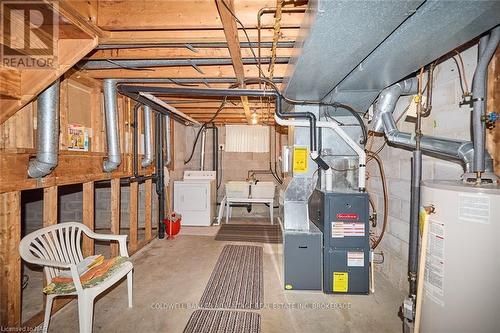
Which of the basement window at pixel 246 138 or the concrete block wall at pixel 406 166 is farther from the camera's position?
the basement window at pixel 246 138

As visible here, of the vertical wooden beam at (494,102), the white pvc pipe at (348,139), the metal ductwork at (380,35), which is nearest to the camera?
the metal ductwork at (380,35)

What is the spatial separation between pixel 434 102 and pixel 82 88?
349cm

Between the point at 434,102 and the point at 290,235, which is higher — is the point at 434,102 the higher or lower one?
the higher one

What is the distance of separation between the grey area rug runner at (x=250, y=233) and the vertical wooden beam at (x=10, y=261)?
8.60 feet

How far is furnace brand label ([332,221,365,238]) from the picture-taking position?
236 cm

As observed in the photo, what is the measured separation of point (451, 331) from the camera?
1.27m

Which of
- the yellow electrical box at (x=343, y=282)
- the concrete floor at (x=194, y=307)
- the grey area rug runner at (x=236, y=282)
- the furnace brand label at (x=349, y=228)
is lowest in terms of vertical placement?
the concrete floor at (x=194, y=307)

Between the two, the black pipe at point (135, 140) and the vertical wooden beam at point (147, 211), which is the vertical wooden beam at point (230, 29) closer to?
the black pipe at point (135, 140)

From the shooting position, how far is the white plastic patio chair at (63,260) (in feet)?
5.32

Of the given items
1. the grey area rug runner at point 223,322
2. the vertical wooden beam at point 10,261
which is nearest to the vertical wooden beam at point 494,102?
the grey area rug runner at point 223,322

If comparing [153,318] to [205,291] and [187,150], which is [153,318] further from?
[187,150]

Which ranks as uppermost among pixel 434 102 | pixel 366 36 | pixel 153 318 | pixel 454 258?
pixel 366 36

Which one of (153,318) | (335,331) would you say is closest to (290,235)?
(335,331)

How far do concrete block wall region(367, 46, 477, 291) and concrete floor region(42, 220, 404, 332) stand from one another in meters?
0.35
